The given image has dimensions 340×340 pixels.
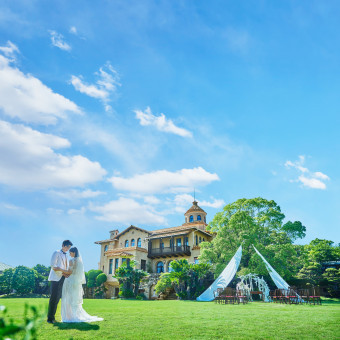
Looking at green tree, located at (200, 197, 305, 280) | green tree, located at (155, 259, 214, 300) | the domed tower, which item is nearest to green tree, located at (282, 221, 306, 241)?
green tree, located at (200, 197, 305, 280)

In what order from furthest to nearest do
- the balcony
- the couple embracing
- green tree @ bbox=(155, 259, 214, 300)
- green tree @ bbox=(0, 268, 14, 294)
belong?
green tree @ bbox=(0, 268, 14, 294)
the balcony
green tree @ bbox=(155, 259, 214, 300)
the couple embracing

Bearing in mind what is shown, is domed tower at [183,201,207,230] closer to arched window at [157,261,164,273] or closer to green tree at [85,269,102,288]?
arched window at [157,261,164,273]

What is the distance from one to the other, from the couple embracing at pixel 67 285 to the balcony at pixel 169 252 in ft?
91.9

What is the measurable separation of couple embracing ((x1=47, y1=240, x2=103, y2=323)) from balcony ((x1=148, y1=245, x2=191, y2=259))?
28.0 metres

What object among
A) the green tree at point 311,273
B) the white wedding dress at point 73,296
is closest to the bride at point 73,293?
the white wedding dress at point 73,296

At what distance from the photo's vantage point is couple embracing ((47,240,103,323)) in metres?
7.48

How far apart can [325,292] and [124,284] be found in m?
20.3

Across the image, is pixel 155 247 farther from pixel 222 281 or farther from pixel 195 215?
pixel 222 281

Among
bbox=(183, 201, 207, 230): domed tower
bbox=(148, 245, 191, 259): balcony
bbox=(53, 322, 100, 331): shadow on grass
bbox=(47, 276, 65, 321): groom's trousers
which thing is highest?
bbox=(183, 201, 207, 230): domed tower

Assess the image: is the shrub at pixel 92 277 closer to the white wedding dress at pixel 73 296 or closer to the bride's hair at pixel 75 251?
the white wedding dress at pixel 73 296

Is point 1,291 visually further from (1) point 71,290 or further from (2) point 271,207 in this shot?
(1) point 71,290

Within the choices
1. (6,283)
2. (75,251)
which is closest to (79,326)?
(75,251)

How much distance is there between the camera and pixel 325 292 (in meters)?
29.5

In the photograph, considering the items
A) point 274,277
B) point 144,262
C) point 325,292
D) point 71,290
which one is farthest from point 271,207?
point 71,290
